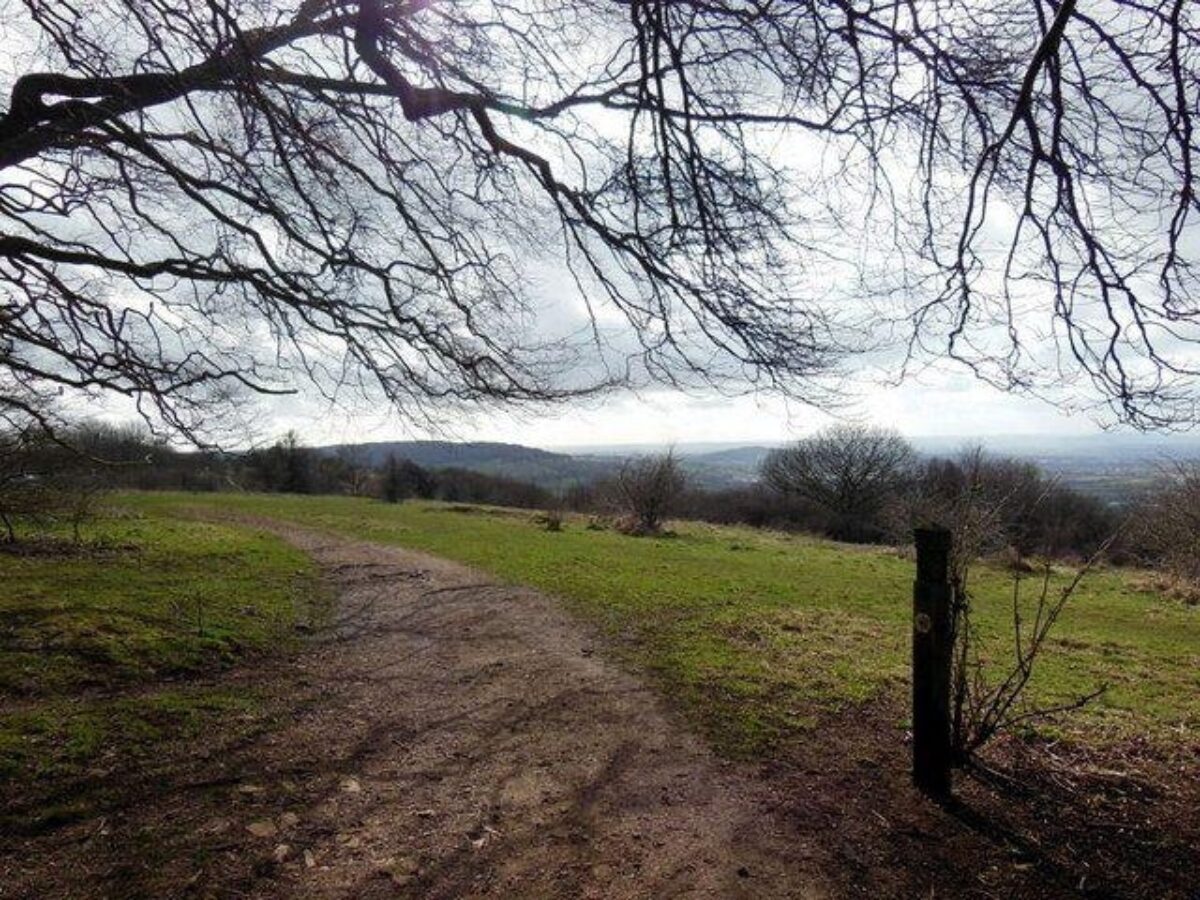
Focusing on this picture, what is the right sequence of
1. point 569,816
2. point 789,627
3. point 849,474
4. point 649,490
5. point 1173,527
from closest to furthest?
point 569,816 → point 789,627 → point 1173,527 → point 649,490 → point 849,474

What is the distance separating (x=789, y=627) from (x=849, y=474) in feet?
161

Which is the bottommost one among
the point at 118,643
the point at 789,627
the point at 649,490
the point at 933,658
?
the point at 789,627

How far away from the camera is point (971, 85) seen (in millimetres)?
3926

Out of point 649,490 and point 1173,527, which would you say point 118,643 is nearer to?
point 649,490

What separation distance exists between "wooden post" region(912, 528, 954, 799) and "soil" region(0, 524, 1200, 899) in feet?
0.63

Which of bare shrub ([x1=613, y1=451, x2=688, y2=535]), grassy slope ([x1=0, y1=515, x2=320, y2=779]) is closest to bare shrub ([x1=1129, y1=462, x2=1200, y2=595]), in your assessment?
bare shrub ([x1=613, y1=451, x2=688, y2=535])

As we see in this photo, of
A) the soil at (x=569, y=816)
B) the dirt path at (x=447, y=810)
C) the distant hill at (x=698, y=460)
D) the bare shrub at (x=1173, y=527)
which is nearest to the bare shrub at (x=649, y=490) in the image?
the distant hill at (x=698, y=460)

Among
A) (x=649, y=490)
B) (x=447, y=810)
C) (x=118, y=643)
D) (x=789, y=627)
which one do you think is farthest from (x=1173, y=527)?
(x=118, y=643)

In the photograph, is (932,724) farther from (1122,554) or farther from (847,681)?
(1122,554)

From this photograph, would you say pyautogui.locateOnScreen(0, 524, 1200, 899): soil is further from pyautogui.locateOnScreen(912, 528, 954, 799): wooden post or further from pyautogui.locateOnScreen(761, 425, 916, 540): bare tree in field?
pyautogui.locateOnScreen(761, 425, 916, 540): bare tree in field

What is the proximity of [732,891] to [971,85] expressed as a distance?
4200 mm

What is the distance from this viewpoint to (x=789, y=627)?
1027 centimetres

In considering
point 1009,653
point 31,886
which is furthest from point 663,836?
point 1009,653

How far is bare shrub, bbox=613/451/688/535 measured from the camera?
3069 cm
